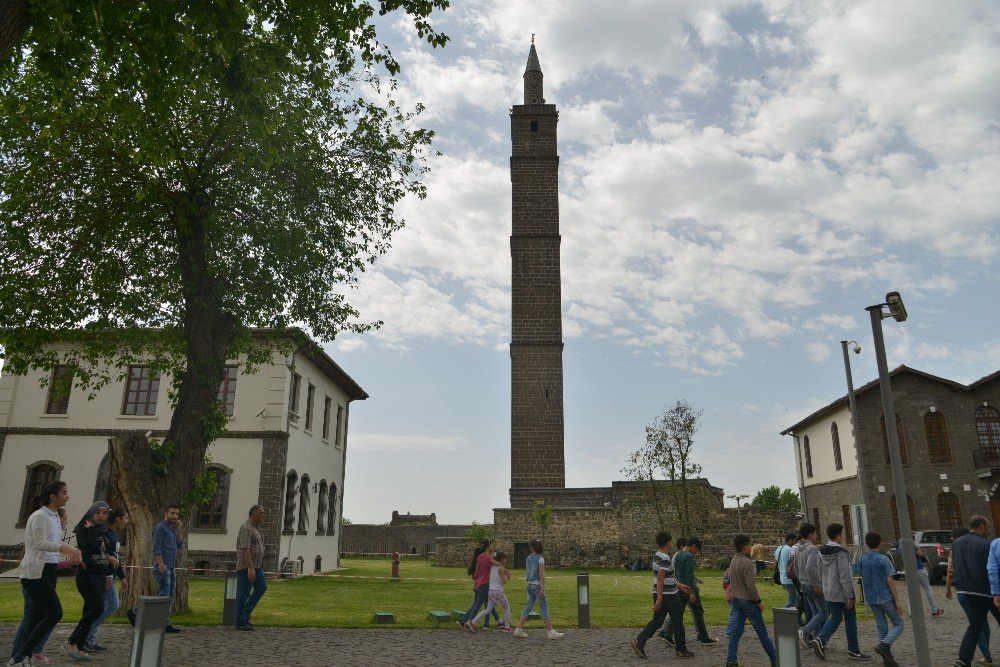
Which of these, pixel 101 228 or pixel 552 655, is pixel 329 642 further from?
pixel 101 228

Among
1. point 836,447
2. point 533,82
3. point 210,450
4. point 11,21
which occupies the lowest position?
point 210,450

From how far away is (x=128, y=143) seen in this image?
12.1 meters

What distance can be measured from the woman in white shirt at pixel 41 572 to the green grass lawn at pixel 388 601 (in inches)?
161

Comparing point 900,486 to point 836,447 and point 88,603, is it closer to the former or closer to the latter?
point 88,603

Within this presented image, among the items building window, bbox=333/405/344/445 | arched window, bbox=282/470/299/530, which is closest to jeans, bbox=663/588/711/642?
arched window, bbox=282/470/299/530

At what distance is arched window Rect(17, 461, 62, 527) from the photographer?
21.2m

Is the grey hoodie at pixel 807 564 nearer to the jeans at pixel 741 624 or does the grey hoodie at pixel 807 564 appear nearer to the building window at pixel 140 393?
the jeans at pixel 741 624

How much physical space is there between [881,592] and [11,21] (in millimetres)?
11691

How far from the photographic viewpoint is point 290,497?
71.8 ft

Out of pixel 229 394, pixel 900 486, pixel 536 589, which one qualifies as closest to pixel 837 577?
pixel 900 486

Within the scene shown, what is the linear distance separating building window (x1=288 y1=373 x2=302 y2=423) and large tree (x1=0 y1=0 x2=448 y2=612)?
6.97 m

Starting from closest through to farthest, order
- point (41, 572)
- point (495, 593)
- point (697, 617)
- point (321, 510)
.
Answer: point (41, 572) < point (697, 617) < point (495, 593) < point (321, 510)

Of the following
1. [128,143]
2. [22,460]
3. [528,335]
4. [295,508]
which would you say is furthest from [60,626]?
[528,335]

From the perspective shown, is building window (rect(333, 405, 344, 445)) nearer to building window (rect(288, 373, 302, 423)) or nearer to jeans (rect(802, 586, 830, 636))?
building window (rect(288, 373, 302, 423))
